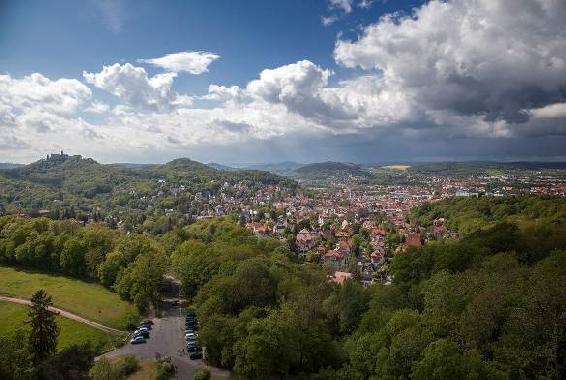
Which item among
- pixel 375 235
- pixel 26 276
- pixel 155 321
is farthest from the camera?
pixel 375 235

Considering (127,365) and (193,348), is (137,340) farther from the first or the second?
(127,365)

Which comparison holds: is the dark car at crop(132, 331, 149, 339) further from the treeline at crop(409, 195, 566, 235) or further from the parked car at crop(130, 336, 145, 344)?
the treeline at crop(409, 195, 566, 235)

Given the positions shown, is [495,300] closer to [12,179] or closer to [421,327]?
[421,327]

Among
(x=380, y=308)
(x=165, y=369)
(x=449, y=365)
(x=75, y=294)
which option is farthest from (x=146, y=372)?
(x=75, y=294)

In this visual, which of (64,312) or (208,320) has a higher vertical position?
(208,320)

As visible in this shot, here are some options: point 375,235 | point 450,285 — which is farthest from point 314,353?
point 375,235

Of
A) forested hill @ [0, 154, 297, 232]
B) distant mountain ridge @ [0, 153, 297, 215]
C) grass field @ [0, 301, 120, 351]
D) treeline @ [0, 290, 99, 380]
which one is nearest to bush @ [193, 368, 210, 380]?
treeline @ [0, 290, 99, 380]
